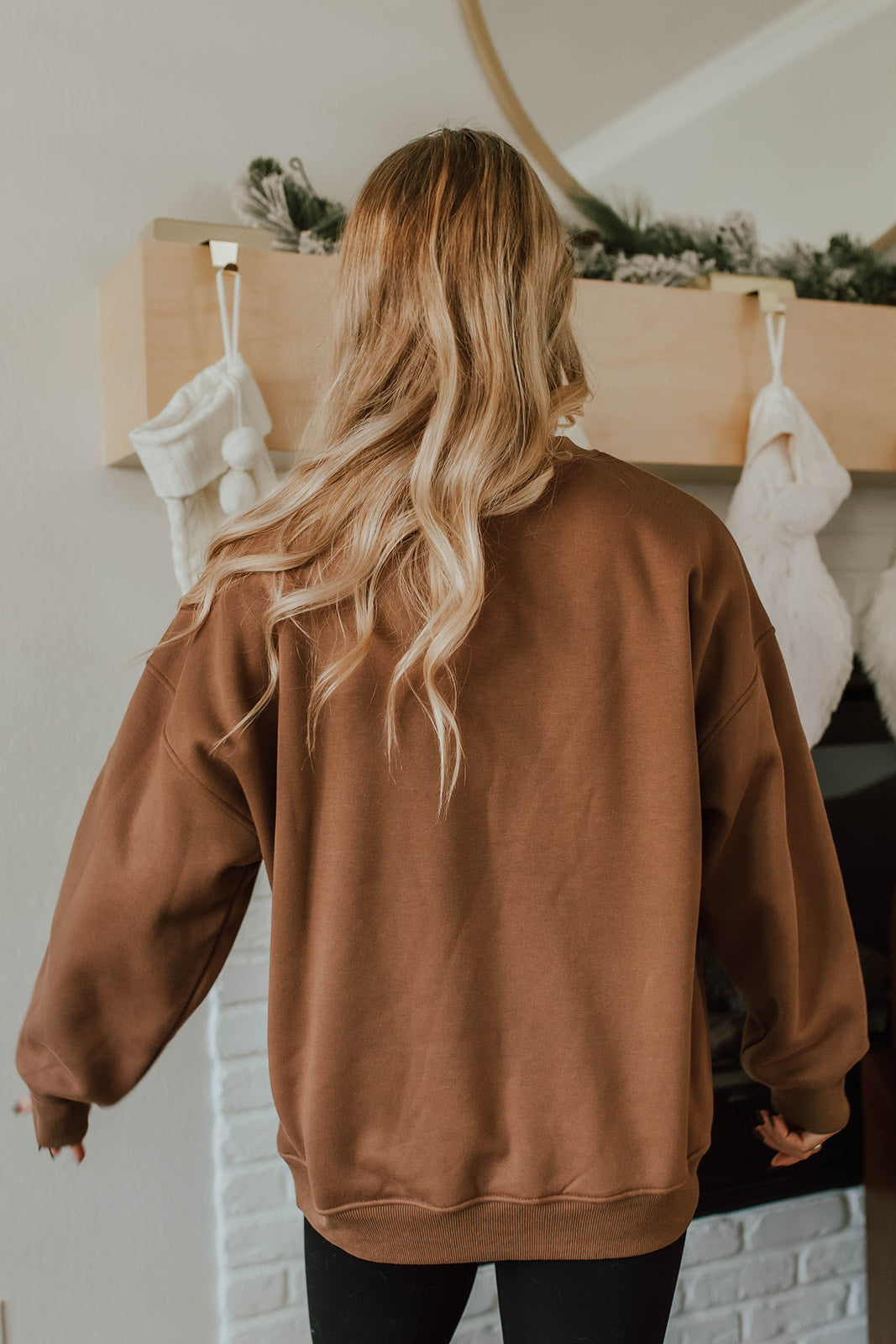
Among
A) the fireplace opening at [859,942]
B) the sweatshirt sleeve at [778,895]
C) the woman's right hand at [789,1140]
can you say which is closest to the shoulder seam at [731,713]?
the sweatshirt sleeve at [778,895]

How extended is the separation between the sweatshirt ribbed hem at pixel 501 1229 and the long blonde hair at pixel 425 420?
13.2 inches

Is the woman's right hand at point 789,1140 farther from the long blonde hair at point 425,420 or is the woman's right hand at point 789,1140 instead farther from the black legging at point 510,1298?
the long blonde hair at point 425,420

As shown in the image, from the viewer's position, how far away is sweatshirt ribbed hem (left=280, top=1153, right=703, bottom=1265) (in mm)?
779

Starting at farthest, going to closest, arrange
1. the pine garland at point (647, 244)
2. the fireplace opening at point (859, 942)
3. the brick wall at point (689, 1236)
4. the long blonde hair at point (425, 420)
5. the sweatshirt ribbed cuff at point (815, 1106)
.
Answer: the fireplace opening at point (859, 942), the brick wall at point (689, 1236), the pine garland at point (647, 244), the sweatshirt ribbed cuff at point (815, 1106), the long blonde hair at point (425, 420)

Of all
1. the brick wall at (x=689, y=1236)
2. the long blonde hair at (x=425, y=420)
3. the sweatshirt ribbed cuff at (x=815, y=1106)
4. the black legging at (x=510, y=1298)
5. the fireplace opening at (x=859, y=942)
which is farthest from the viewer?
the fireplace opening at (x=859, y=942)

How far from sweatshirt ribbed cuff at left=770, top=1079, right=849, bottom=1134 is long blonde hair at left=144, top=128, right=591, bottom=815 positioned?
533 millimetres

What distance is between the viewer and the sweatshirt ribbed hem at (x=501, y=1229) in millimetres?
779

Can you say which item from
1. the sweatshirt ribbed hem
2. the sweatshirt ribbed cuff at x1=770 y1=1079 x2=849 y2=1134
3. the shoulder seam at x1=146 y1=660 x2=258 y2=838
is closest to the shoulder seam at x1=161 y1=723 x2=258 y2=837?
the shoulder seam at x1=146 y1=660 x2=258 y2=838

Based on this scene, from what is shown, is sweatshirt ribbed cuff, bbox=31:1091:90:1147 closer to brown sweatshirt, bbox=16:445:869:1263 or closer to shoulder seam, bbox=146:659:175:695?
brown sweatshirt, bbox=16:445:869:1263

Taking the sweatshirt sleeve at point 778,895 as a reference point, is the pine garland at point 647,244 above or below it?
above

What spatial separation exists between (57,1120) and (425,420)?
0.70m

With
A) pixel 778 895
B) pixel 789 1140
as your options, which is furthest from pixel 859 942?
pixel 778 895

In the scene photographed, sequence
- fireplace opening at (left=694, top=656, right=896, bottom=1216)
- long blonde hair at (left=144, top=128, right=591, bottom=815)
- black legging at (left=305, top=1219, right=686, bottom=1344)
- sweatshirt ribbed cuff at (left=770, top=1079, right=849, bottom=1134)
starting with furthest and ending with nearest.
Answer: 1. fireplace opening at (left=694, top=656, right=896, bottom=1216)
2. sweatshirt ribbed cuff at (left=770, top=1079, right=849, bottom=1134)
3. black legging at (left=305, top=1219, right=686, bottom=1344)
4. long blonde hair at (left=144, top=128, right=591, bottom=815)

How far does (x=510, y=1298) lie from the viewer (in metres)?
0.85
